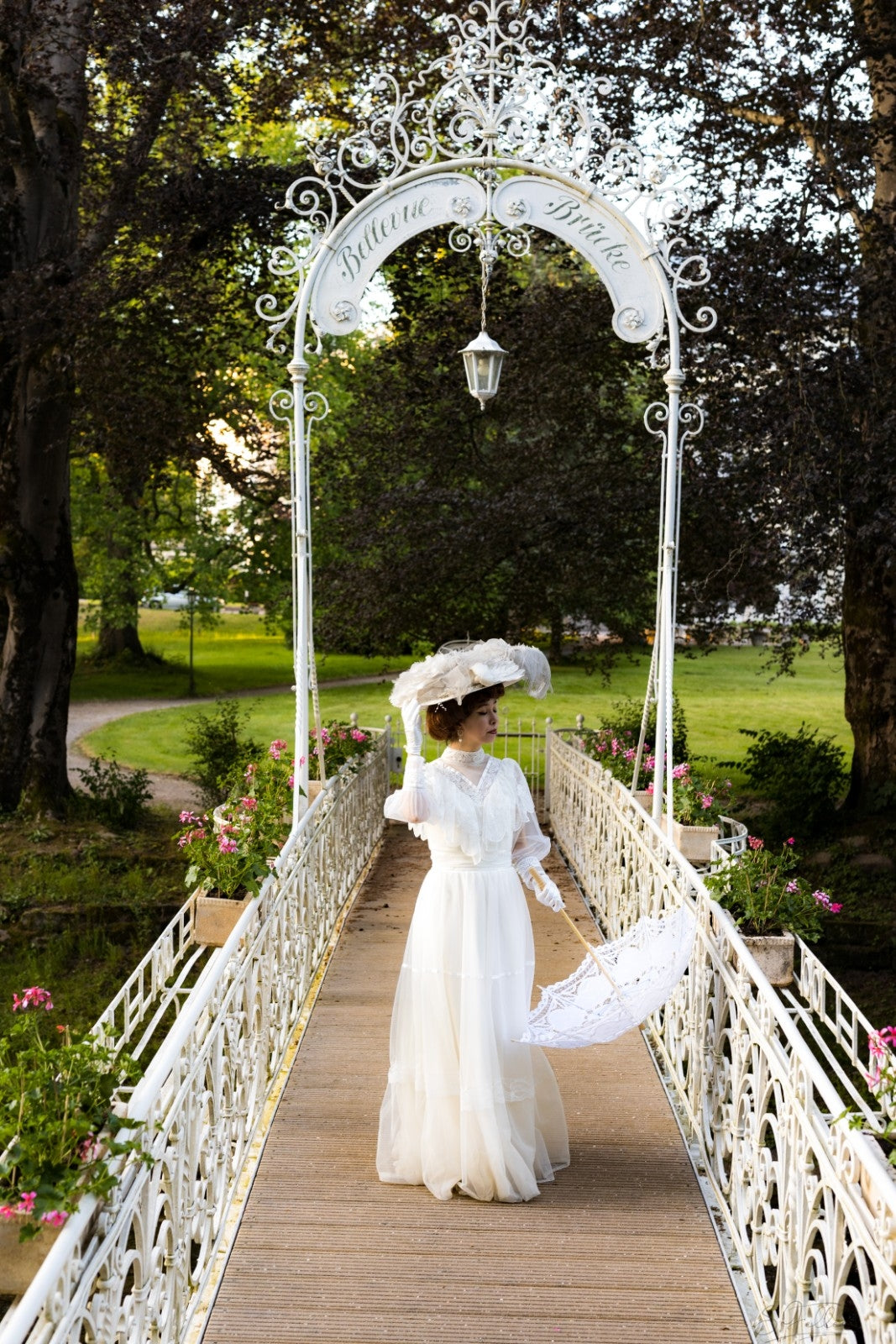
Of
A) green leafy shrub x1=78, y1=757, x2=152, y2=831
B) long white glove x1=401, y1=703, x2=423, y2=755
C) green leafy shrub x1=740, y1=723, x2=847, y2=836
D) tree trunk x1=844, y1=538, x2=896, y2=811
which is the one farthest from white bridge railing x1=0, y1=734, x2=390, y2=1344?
green leafy shrub x1=740, y1=723, x2=847, y2=836

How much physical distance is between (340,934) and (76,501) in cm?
2049

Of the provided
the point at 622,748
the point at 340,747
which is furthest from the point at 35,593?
the point at 622,748

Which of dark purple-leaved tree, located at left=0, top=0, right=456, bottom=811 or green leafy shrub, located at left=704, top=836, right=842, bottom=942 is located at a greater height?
dark purple-leaved tree, located at left=0, top=0, right=456, bottom=811

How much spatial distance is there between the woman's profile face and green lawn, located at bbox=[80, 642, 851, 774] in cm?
1703

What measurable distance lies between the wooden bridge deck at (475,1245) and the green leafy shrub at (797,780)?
33.0 ft

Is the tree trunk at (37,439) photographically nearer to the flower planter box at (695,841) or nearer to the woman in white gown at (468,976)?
the flower planter box at (695,841)

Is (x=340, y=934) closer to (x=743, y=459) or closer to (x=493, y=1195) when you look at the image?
(x=493, y=1195)

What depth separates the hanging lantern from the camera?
784cm

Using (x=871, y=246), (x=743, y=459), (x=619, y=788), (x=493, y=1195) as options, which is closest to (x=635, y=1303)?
(x=493, y=1195)

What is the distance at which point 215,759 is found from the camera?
1659 cm

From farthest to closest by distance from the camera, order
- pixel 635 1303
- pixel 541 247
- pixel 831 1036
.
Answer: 1. pixel 541 247
2. pixel 831 1036
3. pixel 635 1303

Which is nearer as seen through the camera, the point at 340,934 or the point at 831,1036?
the point at 340,934

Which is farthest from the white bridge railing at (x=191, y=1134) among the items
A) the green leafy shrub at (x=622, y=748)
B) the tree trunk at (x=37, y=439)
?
the tree trunk at (x=37, y=439)

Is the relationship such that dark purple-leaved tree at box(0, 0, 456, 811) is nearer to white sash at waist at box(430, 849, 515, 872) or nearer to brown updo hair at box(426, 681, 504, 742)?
brown updo hair at box(426, 681, 504, 742)
